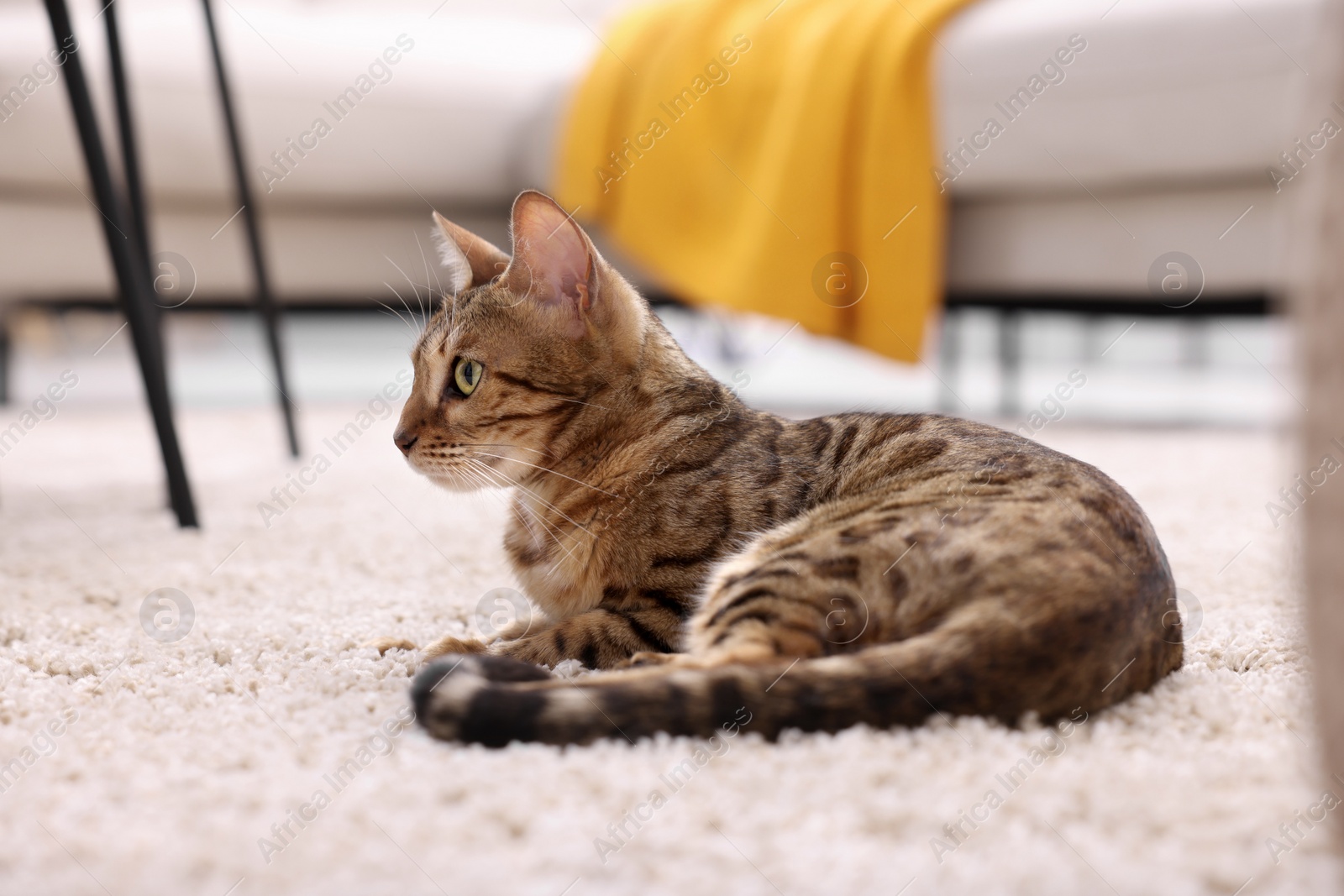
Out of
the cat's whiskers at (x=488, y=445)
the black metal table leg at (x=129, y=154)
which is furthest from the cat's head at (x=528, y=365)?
the black metal table leg at (x=129, y=154)

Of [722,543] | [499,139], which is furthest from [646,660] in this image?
[499,139]

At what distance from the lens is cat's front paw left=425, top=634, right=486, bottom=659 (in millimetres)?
1195

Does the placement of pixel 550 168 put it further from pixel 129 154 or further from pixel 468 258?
pixel 468 258

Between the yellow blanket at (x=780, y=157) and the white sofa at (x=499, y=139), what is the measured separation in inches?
6.4

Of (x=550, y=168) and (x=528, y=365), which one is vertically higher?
(x=528, y=365)

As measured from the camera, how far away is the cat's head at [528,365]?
1342 mm

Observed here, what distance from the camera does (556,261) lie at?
134 centimetres

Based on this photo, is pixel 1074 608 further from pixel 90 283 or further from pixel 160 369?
pixel 90 283

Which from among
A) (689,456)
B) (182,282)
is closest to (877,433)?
(689,456)

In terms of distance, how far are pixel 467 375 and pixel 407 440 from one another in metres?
0.11

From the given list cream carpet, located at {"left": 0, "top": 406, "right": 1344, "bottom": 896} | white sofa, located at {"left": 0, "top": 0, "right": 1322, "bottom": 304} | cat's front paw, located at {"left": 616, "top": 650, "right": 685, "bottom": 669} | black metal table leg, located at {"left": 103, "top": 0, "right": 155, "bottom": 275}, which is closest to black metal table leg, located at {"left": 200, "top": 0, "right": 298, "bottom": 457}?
black metal table leg, located at {"left": 103, "top": 0, "right": 155, "bottom": 275}

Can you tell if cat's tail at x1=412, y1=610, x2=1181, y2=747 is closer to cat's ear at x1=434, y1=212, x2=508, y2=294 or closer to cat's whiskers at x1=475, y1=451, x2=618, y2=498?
cat's whiskers at x1=475, y1=451, x2=618, y2=498

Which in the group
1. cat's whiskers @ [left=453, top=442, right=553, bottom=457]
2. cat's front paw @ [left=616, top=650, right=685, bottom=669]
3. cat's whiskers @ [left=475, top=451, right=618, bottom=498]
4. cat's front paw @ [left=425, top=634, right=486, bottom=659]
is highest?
cat's whiskers @ [left=453, top=442, right=553, bottom=457]

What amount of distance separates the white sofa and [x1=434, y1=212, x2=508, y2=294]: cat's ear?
1.71 m
